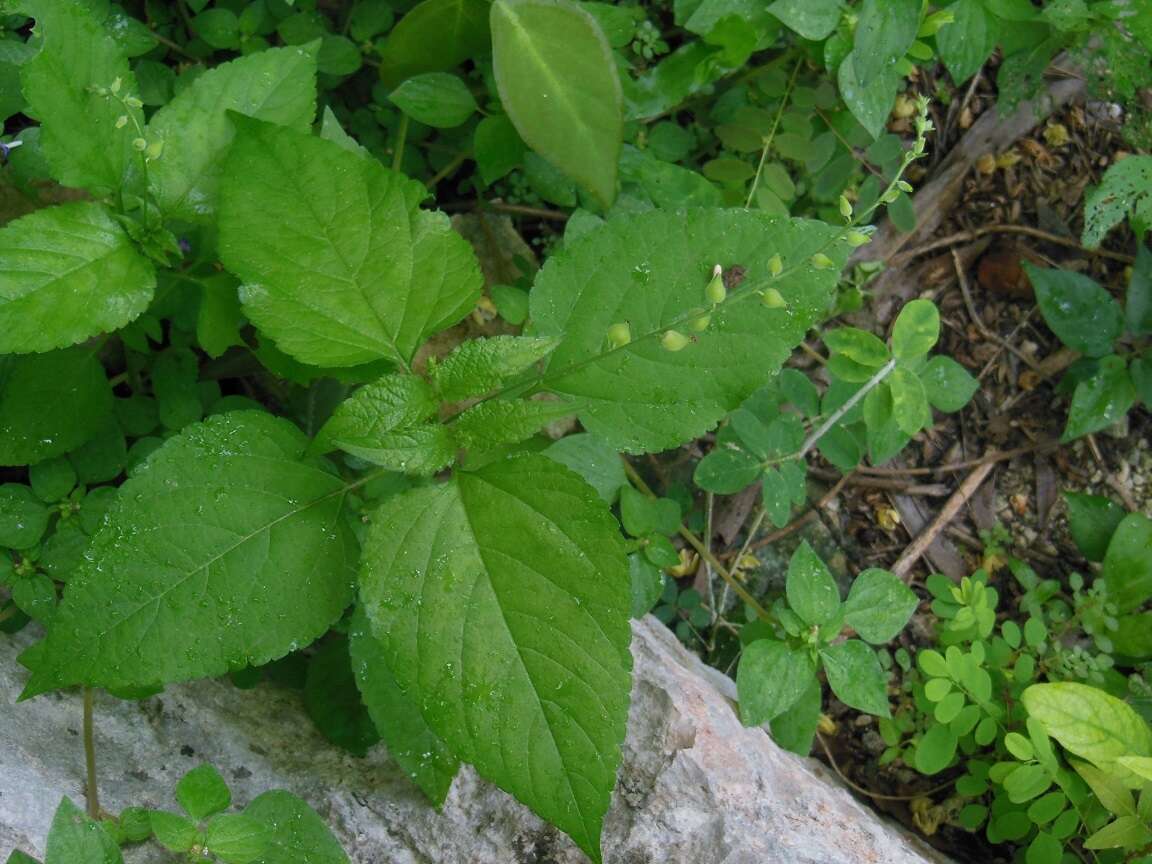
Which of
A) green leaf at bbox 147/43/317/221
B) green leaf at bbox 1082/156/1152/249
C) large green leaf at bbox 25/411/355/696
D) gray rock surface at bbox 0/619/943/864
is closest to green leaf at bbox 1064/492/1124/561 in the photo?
green leaf at bbox 1082/156/1152/249

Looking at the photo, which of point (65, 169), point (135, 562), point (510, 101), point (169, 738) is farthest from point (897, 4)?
point (169, 738)

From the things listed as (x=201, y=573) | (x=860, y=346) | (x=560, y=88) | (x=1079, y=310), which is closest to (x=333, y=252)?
(x=201, y=573)

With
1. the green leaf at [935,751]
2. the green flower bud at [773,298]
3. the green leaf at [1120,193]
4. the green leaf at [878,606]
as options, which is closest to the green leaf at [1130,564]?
the green leaf at [935,751]

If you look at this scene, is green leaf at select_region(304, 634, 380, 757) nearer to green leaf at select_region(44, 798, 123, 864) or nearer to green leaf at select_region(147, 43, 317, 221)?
green leaf at select_region(44, 798, 123, 864)

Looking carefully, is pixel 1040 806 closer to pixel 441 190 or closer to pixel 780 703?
pixel 780 703

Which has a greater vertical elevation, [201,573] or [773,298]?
[773,298]

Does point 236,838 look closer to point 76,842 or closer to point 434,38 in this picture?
point 76,842
